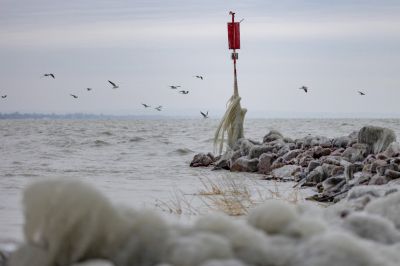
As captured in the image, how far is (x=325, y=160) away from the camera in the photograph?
10469 mm

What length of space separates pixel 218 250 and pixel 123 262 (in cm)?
38

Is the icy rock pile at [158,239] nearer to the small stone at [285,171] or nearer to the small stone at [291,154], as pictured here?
the small stone at [285,171]

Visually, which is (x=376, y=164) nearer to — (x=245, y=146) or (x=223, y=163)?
(x=223, y=163)

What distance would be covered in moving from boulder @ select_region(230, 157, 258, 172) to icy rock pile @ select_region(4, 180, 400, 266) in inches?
397

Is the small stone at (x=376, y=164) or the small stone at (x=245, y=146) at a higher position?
the small stone at (x=376, y=164)

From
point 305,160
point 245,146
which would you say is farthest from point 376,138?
point 245,146

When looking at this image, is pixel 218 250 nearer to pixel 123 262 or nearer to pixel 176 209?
pixel 123 262

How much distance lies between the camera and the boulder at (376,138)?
1093cm

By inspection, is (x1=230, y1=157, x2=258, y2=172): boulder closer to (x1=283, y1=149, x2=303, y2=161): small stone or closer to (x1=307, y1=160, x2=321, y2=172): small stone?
(x1=283, y1=149, x2=303, y2=161): small stone

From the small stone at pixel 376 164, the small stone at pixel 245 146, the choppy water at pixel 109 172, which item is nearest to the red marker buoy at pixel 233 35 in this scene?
the small stone at pixel 245 146

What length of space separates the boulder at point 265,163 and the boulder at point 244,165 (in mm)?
187

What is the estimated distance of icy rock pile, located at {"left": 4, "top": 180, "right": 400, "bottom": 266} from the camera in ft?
7.83

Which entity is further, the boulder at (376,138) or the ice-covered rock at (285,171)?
the ice-covered rock at (285,171)

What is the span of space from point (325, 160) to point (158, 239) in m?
8.20
